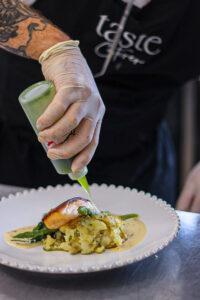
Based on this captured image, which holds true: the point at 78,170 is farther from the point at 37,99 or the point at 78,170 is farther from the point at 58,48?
the point at 58,48

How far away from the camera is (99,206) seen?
145 centimetres

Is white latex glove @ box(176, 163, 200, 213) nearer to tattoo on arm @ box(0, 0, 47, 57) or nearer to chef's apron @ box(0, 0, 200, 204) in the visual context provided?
chef's apron @ box(0, 0, 200, 204)

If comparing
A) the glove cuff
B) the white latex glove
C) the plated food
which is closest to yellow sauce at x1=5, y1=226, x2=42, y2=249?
the plated food

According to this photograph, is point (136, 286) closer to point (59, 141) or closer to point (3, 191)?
point (59, 141)

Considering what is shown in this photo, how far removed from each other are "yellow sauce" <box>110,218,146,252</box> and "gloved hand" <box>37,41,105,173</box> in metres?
0.23

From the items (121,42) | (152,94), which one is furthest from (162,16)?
(152,94)

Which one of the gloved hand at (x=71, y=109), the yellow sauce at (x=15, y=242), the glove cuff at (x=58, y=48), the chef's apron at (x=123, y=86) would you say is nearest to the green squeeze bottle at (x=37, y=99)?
the gloved hand at (x=71, y=109)

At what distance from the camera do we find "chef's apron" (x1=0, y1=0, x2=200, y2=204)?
1737mm

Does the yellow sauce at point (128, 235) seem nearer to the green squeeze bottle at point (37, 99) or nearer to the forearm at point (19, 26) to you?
the green squeeze bottle at point (37, 99)

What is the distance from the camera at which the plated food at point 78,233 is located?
3.92ft

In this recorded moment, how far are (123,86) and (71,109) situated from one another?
2.66 ft

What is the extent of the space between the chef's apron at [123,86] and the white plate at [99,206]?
552 mm

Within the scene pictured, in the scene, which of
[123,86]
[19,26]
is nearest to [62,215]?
[19,26]

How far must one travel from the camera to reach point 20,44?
1.46 metres
